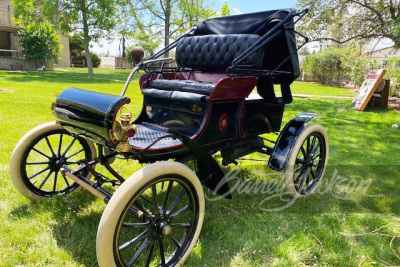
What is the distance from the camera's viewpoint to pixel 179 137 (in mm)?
2139

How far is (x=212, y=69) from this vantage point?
3.86 metres

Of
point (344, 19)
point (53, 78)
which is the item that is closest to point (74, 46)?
point (53, 78)

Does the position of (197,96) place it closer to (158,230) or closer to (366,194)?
(158,230)

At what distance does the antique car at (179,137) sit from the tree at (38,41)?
18422 millimetres

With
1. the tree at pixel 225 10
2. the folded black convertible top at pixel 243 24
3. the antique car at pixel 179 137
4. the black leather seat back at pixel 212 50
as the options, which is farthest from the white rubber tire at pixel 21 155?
the tree at pixel 225 10

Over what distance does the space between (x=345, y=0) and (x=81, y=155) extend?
986cm

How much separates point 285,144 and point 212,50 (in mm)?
1510

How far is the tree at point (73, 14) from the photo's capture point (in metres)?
16.6

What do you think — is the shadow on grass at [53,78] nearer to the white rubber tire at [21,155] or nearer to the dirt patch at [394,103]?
the white rubber tire at [21,155]

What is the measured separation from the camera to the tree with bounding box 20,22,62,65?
19219 millimetres

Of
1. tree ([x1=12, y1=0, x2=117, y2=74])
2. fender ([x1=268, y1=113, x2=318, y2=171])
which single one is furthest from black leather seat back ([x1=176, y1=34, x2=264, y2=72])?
tree ([x1=12, y1=0, x2=117, y2=74])

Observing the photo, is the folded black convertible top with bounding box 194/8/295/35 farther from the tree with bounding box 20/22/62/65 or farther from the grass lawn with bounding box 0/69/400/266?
the tree with bounding box 20/22/62/65

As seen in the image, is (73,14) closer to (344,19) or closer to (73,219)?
(344,19)

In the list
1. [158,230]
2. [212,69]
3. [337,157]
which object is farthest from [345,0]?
[158,230]
